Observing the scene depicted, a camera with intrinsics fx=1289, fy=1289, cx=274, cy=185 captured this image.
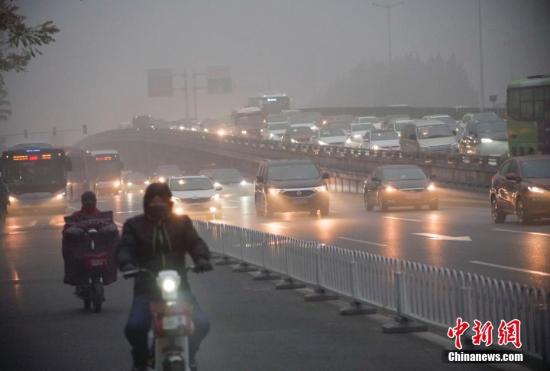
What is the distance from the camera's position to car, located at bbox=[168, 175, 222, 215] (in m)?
46.2

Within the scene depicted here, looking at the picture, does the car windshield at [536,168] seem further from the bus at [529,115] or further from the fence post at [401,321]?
the fence post at [401,321]

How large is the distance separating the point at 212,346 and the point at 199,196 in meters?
32.5

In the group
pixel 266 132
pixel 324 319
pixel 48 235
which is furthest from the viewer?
pixel 266 132

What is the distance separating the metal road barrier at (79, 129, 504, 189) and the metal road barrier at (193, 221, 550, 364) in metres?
30.7

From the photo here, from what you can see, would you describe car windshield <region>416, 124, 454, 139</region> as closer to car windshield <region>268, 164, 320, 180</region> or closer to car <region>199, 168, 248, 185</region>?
car <region>199, 168, 248, 185</region>

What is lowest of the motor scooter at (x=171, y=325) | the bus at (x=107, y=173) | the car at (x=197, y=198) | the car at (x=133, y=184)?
the car at (x=133, y=184)

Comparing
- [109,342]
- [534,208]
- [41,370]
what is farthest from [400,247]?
[41,370]

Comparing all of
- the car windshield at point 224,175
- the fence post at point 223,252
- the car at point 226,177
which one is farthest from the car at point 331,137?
the fence post at point 223,252

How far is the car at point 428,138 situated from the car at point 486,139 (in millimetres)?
2708

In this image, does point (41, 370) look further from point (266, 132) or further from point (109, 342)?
point (266, 132)

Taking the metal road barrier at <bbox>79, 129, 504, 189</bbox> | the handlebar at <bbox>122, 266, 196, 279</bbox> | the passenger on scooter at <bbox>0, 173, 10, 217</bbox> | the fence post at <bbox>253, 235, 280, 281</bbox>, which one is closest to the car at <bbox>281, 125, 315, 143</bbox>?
the metal road barrier at <bbox>79, 129, 504, 189</bbox>

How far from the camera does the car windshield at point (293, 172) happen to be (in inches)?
1773

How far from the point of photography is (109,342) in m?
15.0

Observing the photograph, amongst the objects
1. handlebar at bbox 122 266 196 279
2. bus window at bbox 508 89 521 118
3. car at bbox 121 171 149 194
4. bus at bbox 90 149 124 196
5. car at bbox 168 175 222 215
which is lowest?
car at bbox 121 171 149 194
